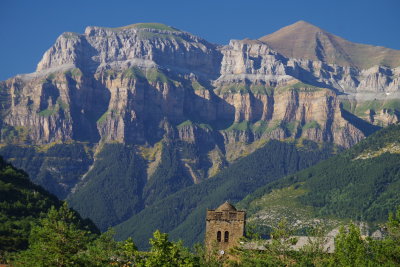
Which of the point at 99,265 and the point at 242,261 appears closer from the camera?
the point at 99,265

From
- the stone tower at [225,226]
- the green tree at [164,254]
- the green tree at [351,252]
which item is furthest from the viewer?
the stone tower at [225,226]

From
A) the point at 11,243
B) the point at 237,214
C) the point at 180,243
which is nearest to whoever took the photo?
the point at 180,243

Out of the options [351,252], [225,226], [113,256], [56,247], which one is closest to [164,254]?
[56,247]

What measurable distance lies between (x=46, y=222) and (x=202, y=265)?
2318 centimetres

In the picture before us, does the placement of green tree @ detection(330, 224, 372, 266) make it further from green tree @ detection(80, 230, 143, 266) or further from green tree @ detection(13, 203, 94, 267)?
green tree @ detection(13, 203, 94, 267)

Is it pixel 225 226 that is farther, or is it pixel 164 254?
pixel 225 226

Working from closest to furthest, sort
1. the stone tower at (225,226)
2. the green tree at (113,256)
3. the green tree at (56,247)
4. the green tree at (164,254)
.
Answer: the green tree at (164,254), the green tree at (113,256), the green tree at (56,247), the stone tower at (225,226)

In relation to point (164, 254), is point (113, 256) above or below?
above

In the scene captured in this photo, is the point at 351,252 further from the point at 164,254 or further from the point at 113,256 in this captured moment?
the point at 113,256

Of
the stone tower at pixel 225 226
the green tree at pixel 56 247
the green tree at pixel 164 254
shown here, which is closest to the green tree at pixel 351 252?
the green tree at pixel 164 254

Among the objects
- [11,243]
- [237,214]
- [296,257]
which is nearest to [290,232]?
[296,257]

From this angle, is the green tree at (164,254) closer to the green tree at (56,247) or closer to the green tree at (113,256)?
the green tree at (113,256)

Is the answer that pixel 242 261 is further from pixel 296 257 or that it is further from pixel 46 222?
pixel 46 222

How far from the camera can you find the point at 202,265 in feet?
399
